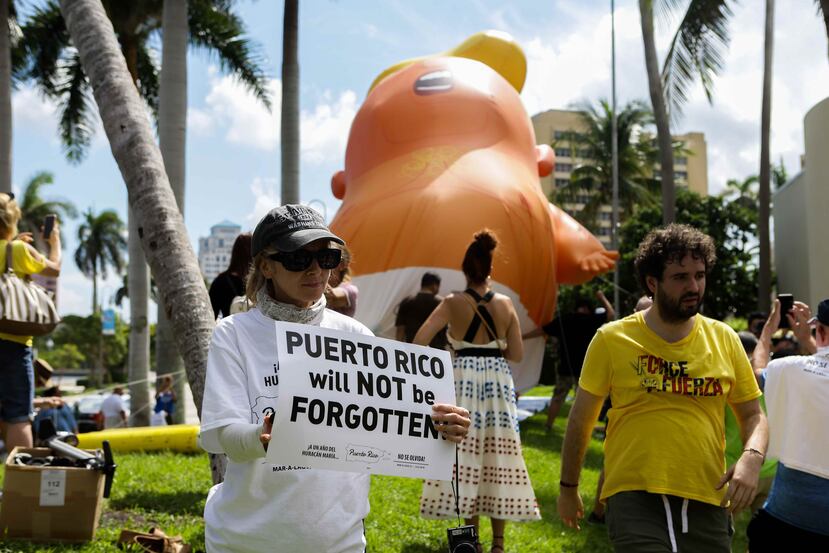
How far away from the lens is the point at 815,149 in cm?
1406

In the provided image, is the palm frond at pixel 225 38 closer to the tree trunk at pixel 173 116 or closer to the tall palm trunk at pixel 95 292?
the tree trunk at pixel 173 116

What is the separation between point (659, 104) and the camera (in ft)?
52.3

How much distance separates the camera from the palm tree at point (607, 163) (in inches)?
1495

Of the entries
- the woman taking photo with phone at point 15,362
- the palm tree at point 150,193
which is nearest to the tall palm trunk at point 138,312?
the woman taking photo with phone at point 15,362

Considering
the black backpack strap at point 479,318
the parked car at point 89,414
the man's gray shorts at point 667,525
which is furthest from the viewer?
the parked car at point 89,414

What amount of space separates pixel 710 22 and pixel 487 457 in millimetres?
12903

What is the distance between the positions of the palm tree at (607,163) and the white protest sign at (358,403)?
3667 cm

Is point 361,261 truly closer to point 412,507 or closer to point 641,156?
point 412,507

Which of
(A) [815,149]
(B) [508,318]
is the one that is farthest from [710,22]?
(B) [508,318]

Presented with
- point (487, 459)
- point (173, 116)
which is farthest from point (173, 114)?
point (487, 459)

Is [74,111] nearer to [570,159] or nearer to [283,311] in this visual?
[283,311]

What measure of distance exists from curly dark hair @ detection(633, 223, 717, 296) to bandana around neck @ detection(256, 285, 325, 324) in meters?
1.54

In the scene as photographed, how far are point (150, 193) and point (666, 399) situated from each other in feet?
8.51

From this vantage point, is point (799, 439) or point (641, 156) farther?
point (641, 156)
